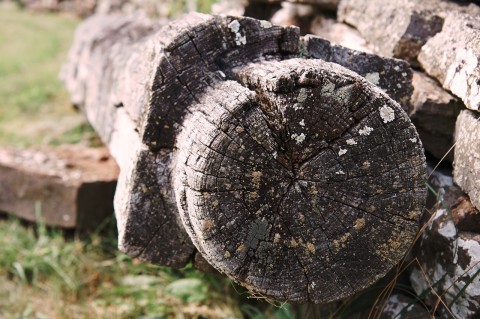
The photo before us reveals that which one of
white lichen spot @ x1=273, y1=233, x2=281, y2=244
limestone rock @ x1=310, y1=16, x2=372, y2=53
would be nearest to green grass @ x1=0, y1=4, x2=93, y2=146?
limestone rock @ x1=310, y1=16, x2=372, y2=53

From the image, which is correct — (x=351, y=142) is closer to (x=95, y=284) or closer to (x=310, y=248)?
(x=310, y=248)

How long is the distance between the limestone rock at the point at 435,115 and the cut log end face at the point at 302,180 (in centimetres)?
53

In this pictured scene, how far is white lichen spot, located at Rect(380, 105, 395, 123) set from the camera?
1.86 meters

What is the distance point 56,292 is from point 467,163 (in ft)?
7.04

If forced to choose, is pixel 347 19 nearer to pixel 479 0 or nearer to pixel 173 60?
pixel 479 0

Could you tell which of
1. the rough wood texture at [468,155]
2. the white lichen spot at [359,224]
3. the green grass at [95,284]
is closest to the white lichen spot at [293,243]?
the white lichen spot at [359,224]

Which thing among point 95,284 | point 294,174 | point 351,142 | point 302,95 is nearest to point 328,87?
point 302,95

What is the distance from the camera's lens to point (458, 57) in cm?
220

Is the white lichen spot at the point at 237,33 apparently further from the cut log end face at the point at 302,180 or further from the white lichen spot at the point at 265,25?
the cut log end face at the point at 302,180

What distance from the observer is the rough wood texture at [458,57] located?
209 centimetres

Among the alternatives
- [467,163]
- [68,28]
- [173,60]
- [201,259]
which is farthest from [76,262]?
[68,28]

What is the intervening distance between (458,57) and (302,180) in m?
0.81

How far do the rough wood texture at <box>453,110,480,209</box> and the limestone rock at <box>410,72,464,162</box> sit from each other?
3.4 inches

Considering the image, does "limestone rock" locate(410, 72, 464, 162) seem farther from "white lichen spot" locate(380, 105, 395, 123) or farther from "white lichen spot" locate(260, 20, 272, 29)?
"white lichen spot" locate(260, 20, 272, 29)
